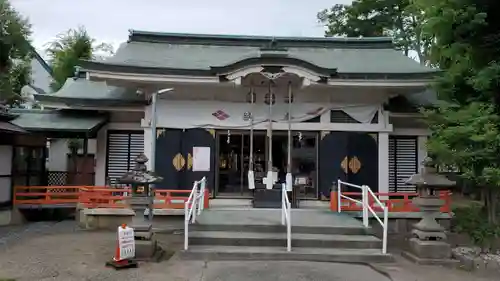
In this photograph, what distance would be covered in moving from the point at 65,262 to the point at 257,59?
21.1 ft

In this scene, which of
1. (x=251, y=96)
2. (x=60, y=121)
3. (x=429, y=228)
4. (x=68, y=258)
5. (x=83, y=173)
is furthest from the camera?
(x=83, y=173)

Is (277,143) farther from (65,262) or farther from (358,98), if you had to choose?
(65,262)

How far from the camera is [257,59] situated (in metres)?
11.0

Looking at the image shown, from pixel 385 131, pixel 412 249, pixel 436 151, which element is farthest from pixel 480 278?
pixel 385 131

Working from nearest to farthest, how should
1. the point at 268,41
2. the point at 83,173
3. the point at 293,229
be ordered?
the point at 293,229 < the point at 83,173 < the point at 268,41

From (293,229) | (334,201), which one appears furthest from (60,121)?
(334,201)

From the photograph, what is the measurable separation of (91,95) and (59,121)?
3.86 feet

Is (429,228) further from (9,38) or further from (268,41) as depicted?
(9,38)

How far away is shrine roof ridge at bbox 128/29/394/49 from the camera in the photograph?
14.3 meters

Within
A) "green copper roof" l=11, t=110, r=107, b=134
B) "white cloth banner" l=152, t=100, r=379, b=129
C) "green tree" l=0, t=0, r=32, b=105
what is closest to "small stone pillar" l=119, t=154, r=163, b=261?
"white cloth banner" l=152, t=100, r=379, b=129

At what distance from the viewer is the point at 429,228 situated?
27.2ft

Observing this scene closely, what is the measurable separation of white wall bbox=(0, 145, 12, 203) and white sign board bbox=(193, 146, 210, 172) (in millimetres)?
5104

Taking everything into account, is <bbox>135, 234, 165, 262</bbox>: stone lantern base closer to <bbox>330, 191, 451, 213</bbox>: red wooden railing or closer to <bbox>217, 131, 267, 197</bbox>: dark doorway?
<bbox>217, 131, 267, 197</bbox>: dark doorway

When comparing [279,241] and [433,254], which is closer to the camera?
[433,254]
